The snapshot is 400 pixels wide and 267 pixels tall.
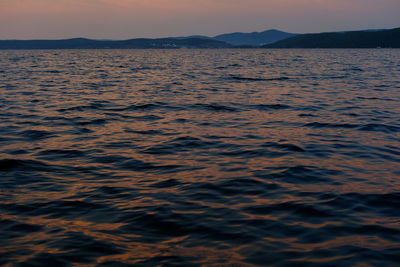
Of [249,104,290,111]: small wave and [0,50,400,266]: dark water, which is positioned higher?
[249,104,290,111]: small wave

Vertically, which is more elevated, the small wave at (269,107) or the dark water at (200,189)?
the small wave at (269,107)

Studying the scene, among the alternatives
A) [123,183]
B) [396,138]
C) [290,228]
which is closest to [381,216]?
[290,228]

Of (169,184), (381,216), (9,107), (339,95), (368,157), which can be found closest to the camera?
(381,216)

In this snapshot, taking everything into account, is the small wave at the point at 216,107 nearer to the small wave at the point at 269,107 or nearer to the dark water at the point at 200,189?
the dark water at the point at 200,189

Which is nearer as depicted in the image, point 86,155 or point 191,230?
point 191,230

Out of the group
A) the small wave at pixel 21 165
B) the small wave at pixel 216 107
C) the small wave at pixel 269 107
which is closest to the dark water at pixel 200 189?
the small wave at pixel 21 165

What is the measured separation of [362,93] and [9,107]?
22.3 meters

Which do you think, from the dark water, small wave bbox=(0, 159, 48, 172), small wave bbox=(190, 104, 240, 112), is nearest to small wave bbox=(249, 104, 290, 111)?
small wave bbox=(190, 104, 240, 112)

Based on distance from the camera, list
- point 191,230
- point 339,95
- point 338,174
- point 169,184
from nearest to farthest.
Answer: point 191,230 < point 169,184 < point 338,174 < point 339,95

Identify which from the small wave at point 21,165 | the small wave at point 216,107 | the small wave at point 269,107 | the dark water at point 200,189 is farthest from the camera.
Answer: the small wave at point 269,107

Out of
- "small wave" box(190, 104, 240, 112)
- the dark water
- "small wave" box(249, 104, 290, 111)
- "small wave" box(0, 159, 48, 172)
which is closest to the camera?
the dark water

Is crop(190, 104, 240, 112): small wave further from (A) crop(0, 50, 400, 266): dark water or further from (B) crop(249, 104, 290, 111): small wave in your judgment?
(B) crop(249, 104, 290, 111): small wave

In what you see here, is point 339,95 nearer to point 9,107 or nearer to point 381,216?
point 381,216

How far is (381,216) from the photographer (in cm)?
622
